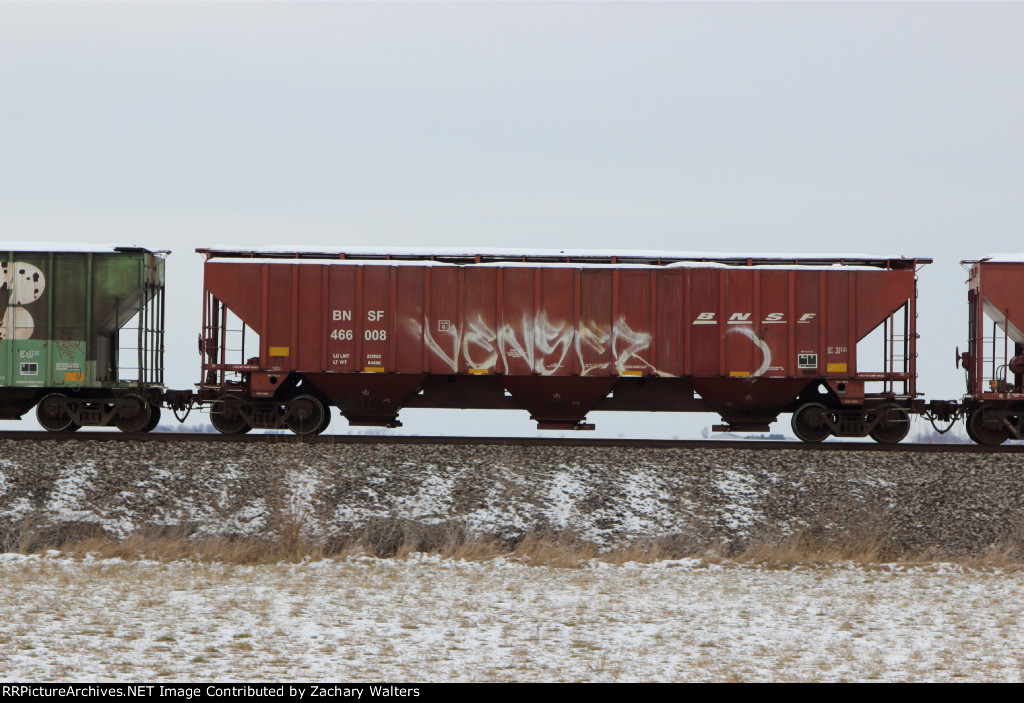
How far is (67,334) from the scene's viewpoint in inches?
673

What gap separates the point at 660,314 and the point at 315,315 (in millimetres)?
6013

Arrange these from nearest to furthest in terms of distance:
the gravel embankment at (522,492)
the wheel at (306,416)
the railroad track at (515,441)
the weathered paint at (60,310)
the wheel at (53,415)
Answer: the gravel embankment at (522,492), the railroad track at (515,441), the wheel at (306,416), the weathered paint at (60,310), the wheel at (53,415)

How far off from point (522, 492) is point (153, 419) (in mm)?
7810

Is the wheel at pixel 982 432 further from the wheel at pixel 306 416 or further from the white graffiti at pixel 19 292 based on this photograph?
the white graffiti at pixel 19 292

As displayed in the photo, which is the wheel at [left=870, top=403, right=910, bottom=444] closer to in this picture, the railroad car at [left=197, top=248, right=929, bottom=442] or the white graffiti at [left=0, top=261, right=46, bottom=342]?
the railroad car at [left=197, top=248, right=929, bottom=442]

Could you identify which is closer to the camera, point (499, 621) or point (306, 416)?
point (499, 621)

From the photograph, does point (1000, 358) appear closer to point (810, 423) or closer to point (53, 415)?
point (810, 423)

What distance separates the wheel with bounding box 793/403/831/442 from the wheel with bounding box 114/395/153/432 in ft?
37.8

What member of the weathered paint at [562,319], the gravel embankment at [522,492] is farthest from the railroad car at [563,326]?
the gravel embankment at [522,492]

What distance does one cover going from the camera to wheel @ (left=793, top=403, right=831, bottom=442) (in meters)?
16.8

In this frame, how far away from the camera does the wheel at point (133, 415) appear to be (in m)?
17.1

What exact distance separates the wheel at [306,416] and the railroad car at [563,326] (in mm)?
27

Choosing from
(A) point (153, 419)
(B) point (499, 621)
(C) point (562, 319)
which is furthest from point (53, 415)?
(B) point (499, 621)
